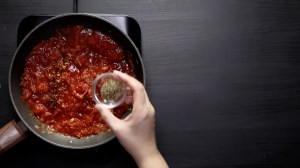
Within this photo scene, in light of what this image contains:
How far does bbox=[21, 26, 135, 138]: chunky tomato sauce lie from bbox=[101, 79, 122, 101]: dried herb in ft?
0.19

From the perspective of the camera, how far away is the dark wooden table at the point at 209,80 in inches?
48.5

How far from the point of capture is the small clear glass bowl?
1.12 meters

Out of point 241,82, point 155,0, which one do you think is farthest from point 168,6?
point 241,82

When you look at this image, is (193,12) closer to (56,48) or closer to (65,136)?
(56,48)

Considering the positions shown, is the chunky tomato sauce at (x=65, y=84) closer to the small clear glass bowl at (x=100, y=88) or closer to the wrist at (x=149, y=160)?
the small clear glass bowl at (x=100, y=88)

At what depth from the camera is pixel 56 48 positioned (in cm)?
119

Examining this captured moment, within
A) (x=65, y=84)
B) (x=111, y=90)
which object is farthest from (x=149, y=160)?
(x=65, y=84)

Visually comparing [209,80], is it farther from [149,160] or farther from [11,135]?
[11,135]

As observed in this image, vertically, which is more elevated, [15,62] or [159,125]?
[15,62]

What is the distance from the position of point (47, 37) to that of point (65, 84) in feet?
0.53

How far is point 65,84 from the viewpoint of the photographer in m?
1.18

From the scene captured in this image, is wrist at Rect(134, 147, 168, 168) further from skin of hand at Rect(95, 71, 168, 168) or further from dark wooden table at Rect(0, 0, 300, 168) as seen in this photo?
dark wooden table at Rect(0, 0, 300, 168)

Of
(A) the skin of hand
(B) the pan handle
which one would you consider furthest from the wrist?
(B) the pan handle

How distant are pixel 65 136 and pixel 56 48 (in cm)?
28
